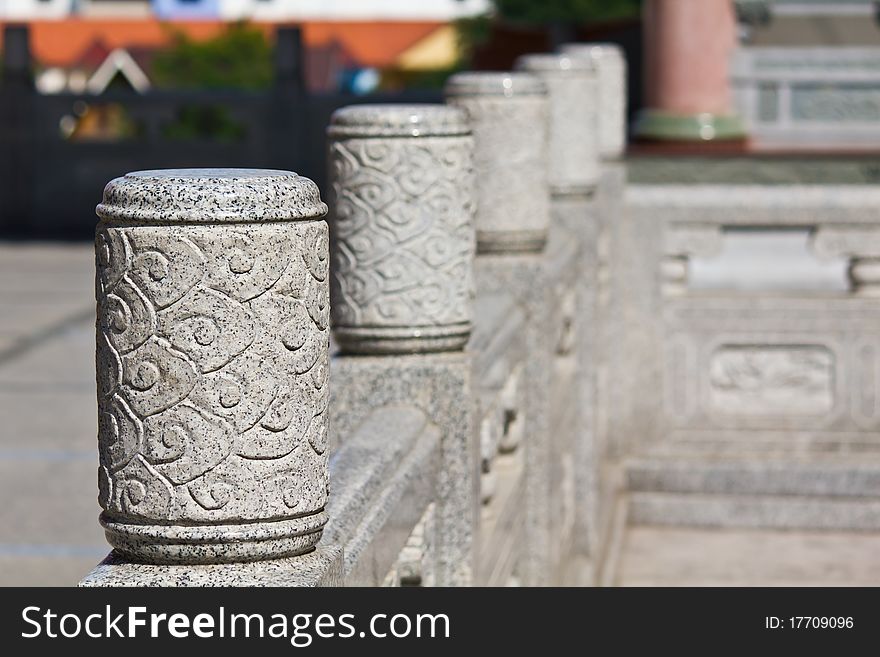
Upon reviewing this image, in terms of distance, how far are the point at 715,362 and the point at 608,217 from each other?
95 centimetres

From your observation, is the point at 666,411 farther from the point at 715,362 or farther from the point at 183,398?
the point at 183,398

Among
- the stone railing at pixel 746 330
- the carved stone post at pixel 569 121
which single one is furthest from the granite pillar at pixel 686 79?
the carved stone post at pixel 569 121

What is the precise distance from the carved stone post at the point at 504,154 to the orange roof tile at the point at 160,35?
72.6 m

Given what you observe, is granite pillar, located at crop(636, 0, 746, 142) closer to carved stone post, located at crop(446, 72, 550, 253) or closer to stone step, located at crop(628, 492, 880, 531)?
stone step, located at crop(628, 492, 880, 531)

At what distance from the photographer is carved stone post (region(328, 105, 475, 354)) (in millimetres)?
3730

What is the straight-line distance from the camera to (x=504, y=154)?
5258mm

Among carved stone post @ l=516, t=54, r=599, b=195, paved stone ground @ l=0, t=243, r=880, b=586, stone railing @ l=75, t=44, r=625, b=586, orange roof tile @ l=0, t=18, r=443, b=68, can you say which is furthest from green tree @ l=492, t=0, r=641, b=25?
orange roof tile @ l=0, t=18, r=443, b=68

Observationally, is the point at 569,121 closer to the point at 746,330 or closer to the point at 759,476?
the point at 746,330

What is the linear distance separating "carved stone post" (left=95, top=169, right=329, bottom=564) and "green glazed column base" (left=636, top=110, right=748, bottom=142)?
940cm

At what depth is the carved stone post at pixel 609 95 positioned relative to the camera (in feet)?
27.9

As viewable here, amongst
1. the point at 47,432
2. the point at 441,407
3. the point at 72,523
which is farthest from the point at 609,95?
the point at 441,407

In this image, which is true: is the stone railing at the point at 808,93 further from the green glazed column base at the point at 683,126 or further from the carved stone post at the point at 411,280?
the carved stone post at the point at 411,280

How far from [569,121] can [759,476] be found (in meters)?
2.46

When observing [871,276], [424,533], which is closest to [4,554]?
[424,533]
